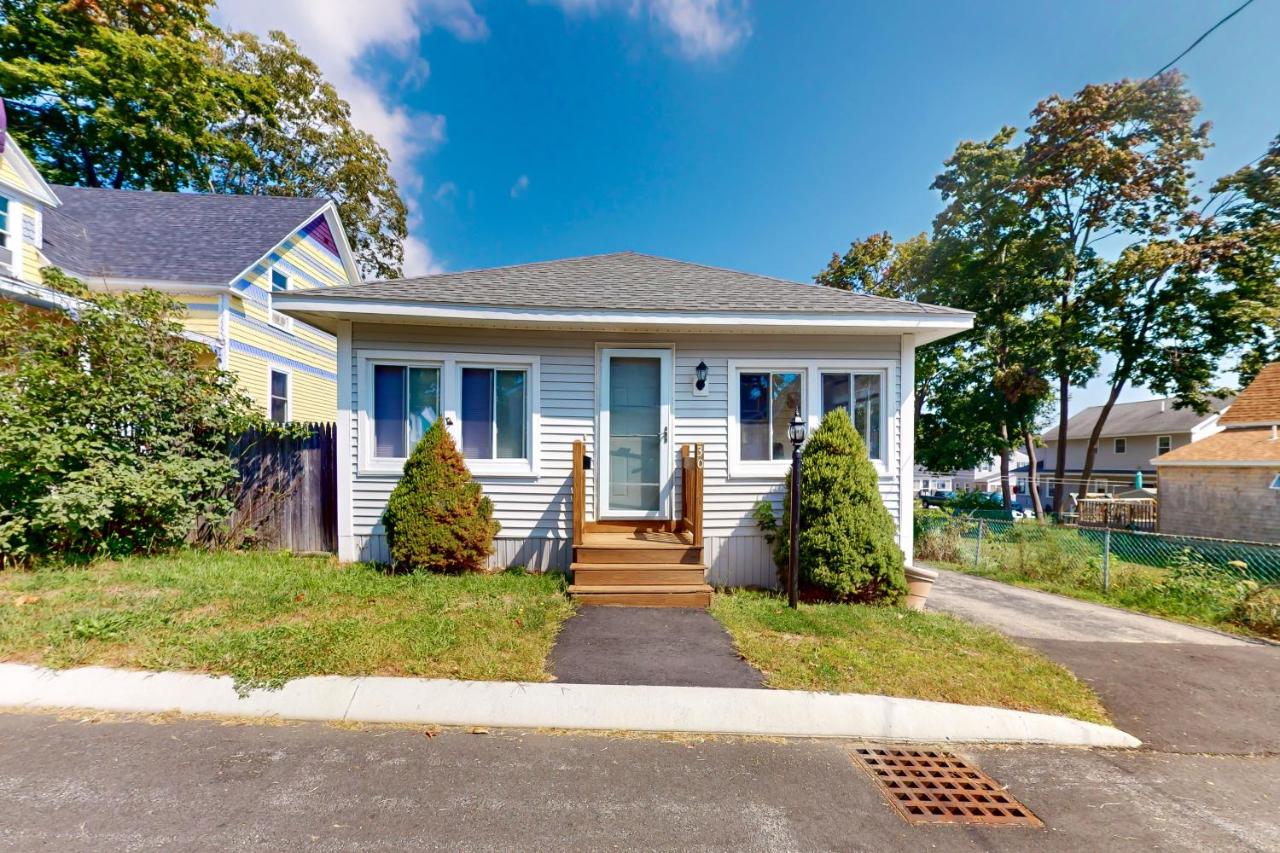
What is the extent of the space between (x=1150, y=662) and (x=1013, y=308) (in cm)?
1539

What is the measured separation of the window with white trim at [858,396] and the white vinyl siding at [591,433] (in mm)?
111

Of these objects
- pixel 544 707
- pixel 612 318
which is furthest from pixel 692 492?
pixel 544 707

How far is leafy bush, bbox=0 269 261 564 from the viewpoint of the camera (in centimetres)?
486

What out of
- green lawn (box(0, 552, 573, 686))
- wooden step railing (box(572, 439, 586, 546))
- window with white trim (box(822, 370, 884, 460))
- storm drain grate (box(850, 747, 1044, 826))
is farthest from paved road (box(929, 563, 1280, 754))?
wooden step railing (box(572, 439, 586, 546))

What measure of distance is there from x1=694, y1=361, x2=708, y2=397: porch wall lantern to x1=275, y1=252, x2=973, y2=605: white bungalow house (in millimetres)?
18

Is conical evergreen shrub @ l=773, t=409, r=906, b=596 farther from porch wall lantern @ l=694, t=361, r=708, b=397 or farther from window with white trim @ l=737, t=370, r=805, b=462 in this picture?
porch wall lantern @ l=694, t=361, r=708, b=397

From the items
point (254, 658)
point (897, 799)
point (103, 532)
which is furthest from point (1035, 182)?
point (103, 532)

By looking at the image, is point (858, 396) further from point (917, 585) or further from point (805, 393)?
point (917, 585)

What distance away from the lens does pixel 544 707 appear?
10.0 feet

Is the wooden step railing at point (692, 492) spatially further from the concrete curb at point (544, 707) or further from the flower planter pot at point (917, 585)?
the flower planter pot at point (917, 585)

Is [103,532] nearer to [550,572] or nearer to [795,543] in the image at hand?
[550,572]

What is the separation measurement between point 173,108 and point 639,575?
22.2 meters

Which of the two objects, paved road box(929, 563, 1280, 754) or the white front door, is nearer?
paved road box(929, 563, 1280, 754)

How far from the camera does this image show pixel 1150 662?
13.8 feet
